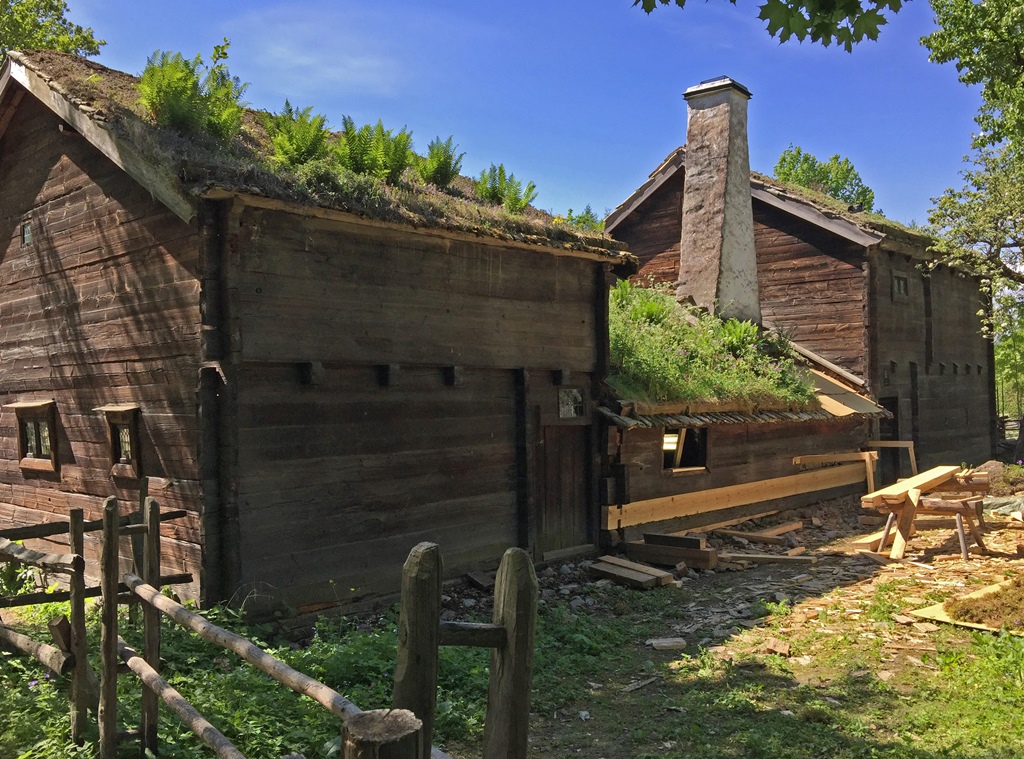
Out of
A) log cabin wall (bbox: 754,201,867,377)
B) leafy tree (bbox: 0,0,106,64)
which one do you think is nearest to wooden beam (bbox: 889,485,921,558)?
log cabin wall (bbox: 754,201,867,377)

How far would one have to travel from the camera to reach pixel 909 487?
1312 cm

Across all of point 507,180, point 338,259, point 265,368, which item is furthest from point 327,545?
point 507,180

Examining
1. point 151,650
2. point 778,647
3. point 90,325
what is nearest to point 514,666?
point 151,650

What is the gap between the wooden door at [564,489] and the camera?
1213 cm

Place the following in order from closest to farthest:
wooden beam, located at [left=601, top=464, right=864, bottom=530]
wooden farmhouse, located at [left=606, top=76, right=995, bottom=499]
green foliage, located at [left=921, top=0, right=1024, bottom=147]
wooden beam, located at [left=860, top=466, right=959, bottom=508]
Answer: wooden beam, located at [left=860, top=466, right=959, bottom=508], wooden beam, located at [left=601, top=464, right=864, bottom=530], green foliage, located at [left=921, top=0, right=1024, bottom=147], wooden farmhouse, located at [left=606, top=76, right=995, bottom=499]

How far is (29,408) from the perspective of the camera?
11.4m

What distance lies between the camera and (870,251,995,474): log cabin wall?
65.7ft

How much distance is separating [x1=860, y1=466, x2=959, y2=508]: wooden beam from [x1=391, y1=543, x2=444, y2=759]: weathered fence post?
11.3 m

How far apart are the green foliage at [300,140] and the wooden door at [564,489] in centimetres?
514

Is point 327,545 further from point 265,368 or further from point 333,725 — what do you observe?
point 333,725

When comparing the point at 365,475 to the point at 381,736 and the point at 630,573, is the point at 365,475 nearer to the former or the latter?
the point at 630,573

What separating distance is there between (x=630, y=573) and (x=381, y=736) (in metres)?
9.32

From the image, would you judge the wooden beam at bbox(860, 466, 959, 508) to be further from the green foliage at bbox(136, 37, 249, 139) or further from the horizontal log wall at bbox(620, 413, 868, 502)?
the green foliage at bbox(136, 37, 249, 139)

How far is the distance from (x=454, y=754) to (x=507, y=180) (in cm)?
853
